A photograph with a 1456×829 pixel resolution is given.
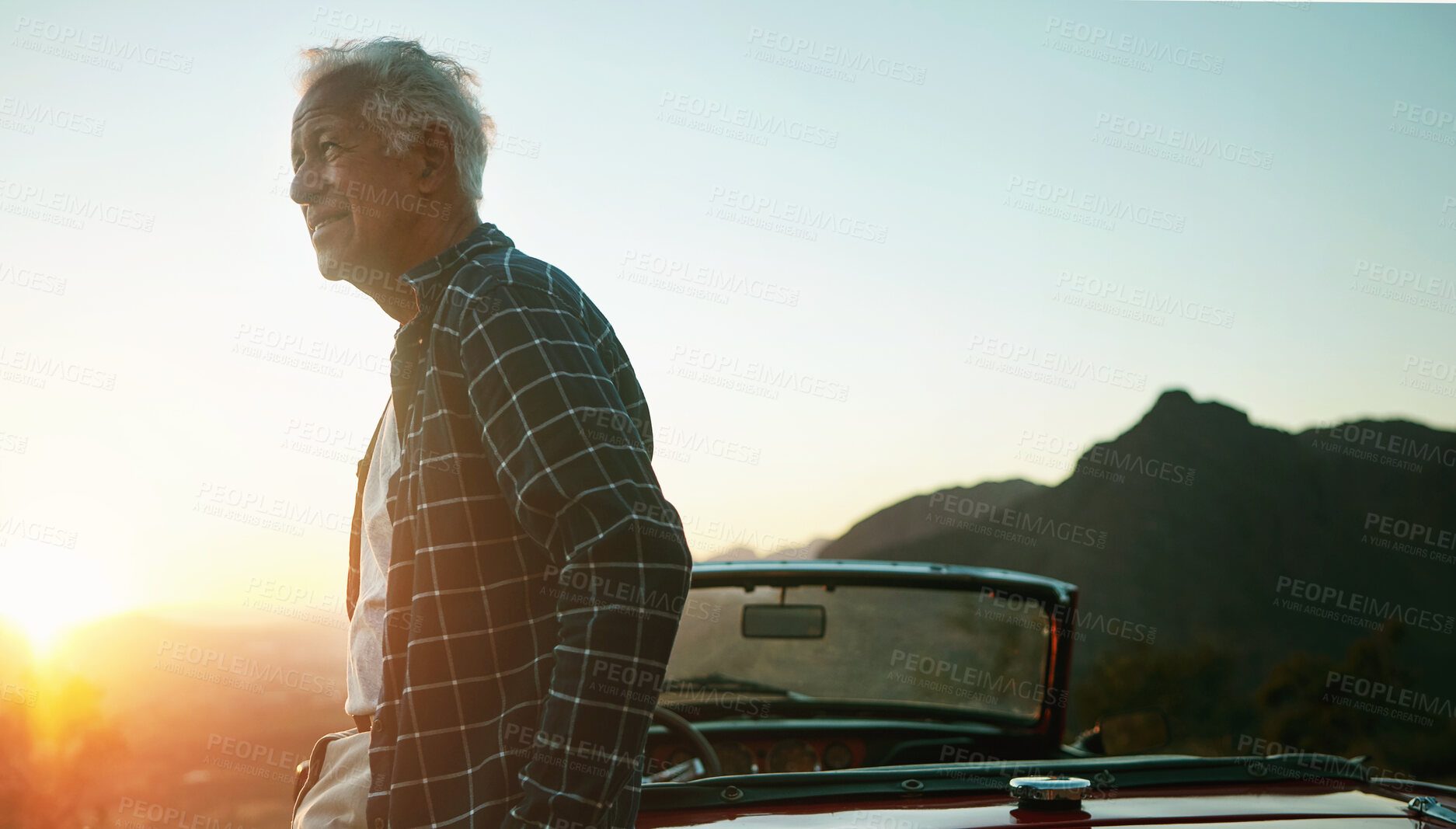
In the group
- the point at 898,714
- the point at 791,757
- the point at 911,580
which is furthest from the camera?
the point at 898,714

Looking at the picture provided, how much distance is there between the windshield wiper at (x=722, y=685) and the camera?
11.7 ft

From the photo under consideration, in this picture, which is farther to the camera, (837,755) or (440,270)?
(837,755)

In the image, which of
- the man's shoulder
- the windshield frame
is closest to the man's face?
the man's shoulder

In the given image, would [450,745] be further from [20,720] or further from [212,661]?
[20,720]

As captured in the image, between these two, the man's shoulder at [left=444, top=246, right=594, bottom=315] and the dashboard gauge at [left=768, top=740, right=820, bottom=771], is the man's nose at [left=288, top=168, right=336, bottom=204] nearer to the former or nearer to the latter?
the man's shoulder at [left=444, top=246, right=594, bottom=315]

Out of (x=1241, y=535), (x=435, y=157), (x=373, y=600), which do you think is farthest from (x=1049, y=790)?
(x=1241, y=535)

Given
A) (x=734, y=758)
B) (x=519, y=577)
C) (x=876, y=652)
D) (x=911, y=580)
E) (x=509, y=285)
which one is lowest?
(x=734, y=758)

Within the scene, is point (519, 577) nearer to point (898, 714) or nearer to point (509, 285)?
point (509, 285)

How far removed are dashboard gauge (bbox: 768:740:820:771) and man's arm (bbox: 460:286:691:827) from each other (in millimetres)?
2541

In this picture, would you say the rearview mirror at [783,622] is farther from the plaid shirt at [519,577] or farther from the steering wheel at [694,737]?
the plaid shirt at [519,577]

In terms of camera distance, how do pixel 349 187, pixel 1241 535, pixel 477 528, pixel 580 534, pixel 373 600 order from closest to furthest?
pixel 580 534
pixel 477 528
pixel 373 600
pixel 349 187
pixel 1241 535

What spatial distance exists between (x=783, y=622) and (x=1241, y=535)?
5308 centimetres

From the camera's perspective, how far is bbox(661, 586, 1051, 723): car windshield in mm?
3574

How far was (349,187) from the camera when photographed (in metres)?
1.77
